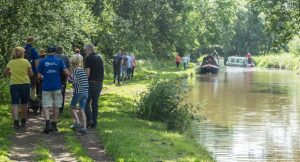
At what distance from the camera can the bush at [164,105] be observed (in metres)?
15.5

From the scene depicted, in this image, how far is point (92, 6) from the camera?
2188 cm

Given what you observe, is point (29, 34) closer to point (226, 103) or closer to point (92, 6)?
point (92, 6)

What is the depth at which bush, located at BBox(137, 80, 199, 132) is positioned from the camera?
15.5 m

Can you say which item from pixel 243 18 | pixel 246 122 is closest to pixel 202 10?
pixel 243 18

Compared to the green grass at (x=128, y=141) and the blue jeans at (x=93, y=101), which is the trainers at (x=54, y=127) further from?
the blue jeans at (x=93, y=101)

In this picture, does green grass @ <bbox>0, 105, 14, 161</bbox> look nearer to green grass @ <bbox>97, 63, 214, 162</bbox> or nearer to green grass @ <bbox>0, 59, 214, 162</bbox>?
green grass @ <bbox>0, 59, 214, 162</bbox>

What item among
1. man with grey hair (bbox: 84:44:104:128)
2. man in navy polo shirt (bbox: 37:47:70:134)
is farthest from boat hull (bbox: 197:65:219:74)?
man in navy polo shirt (bbox: 37:47:70:134)

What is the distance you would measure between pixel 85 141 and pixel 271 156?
424cm

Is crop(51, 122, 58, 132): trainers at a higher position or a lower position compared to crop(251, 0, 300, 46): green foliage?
lower

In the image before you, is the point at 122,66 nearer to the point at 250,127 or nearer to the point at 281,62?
the point at 250,127

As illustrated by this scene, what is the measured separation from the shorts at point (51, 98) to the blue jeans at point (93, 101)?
1.07m

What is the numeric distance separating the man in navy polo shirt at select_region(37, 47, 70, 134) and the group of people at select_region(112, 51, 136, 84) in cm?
1532

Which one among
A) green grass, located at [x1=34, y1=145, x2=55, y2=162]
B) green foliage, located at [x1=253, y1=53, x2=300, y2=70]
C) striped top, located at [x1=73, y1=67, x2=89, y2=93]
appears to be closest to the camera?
green grass, located at [x1=34, y1=145, x2=55, y2=162]

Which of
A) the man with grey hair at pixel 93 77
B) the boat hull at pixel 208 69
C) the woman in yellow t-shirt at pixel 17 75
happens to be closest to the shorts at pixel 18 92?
the woman in yellow t-shirt at pixel 17 75
